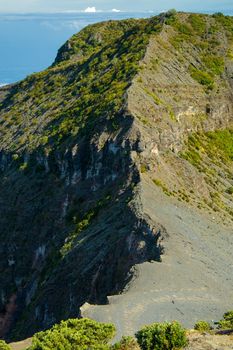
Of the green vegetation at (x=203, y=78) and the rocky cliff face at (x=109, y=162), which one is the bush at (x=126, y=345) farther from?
the green vegetation at (x=203, y=78)

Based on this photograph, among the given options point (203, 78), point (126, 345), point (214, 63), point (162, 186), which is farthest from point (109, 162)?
point (214, 63)

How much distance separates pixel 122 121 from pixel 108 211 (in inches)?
594

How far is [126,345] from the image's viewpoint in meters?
37.2

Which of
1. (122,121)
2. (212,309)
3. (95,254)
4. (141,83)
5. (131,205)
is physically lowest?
(212,309)

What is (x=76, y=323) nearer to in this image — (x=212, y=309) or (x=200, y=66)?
(x=212, y=309)

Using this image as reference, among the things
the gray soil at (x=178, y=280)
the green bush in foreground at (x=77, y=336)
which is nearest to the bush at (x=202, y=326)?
the gray soil at (x=178, y=280)

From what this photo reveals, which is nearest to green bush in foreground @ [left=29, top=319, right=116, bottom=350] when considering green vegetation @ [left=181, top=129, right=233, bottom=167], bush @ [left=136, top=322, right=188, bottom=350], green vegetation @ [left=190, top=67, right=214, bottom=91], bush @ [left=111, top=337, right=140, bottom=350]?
bush @ [left=111, top=337, right=140, bottom=350]

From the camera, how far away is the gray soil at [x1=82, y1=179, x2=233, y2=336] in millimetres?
44594

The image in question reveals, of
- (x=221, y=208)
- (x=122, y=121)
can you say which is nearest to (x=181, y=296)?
(x=221, y=208)

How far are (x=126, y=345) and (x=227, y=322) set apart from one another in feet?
24.6

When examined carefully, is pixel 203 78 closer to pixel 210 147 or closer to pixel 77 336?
pixel 210 147

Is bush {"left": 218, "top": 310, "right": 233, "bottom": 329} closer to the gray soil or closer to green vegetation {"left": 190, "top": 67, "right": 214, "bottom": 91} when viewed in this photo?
the gray soil

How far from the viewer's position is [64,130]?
84.8 meters

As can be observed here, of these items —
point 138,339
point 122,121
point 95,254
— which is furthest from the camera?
point 122,121
